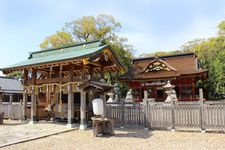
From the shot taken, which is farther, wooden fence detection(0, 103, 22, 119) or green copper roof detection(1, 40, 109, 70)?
wooden fence detection(0, 103, 22, 119)

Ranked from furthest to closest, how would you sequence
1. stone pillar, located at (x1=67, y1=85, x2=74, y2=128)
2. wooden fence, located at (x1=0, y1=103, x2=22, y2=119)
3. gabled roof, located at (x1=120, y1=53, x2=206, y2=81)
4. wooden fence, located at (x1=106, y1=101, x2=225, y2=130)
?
gabled roof, located at (x1=120, y1=53, x2=206, y2=81) < wooden fence, located at (x1=0, y1=103, x2=22, y2=119) < stone pillar, located at (x1=67, y1=85, x2=74, y2=128) < wooden fence, located at (x1=106, y1=101, x2=225, y2=130)

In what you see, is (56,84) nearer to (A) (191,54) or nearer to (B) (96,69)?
(B) (96,69)

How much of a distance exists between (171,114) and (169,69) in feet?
56.4

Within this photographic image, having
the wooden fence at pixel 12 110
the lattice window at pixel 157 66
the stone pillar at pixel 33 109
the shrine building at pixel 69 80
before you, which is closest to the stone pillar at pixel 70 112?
the shrine building at pixel 69 80

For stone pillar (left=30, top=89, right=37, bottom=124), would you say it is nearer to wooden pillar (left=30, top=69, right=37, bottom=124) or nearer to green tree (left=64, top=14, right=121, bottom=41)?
wooden pillar (left=30, top=69, right=37, bottom=124)

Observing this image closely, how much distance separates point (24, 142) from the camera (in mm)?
9945

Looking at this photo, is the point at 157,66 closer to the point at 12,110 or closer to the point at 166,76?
the point at 166,76

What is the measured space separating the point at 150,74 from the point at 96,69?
13502 mm

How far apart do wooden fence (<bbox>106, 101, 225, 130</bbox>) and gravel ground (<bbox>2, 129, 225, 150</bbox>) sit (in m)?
0.58

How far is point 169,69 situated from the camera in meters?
28.9

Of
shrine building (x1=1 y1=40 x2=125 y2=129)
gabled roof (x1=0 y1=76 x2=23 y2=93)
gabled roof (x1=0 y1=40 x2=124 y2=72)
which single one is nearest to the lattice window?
shrine building (x1=1 y1=40 x2=125 y2=129)

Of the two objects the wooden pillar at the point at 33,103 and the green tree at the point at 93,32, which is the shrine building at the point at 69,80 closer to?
the wooden pillar at the point at 33,103

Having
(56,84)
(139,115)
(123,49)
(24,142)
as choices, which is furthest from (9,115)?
(123,49)

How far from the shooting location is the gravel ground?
886cm
